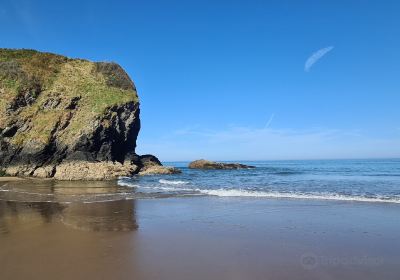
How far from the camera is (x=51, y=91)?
124ft

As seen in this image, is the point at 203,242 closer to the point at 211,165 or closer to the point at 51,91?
the point at 51,91

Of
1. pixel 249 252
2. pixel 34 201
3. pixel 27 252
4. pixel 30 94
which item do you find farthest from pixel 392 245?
pixel 30 94

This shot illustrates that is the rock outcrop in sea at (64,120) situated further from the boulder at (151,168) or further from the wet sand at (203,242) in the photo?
the wet sand at (203,242)

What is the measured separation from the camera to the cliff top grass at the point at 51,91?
35219 millimetres

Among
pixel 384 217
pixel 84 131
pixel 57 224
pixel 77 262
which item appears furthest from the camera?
pixel 84 131

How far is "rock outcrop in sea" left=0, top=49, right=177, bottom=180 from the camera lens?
3319 cm

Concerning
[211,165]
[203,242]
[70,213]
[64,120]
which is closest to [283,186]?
[70,213]

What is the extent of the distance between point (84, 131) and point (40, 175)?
19.2ft

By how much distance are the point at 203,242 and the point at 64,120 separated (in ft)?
102

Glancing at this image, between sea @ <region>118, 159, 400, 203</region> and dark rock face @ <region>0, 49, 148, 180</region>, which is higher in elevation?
dark rock face @ <region>0, 49, 148, 180</region>

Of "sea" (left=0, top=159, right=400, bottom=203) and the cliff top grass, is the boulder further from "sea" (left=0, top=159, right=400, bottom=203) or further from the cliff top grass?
"sea" (left=0, top=159, right=400, bottom=203)

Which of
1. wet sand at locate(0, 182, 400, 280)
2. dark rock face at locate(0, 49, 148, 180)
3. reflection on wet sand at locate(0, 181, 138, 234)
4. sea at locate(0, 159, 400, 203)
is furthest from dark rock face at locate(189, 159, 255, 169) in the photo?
wet sand at locate(0, 182, 400, 280)

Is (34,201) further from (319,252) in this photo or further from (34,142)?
(34,142)

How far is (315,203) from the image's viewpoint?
1432 cm
